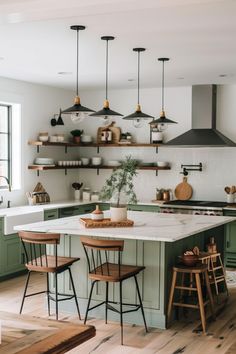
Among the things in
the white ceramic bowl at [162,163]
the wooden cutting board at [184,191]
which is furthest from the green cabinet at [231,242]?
the white ceramic bowl at [162,163]

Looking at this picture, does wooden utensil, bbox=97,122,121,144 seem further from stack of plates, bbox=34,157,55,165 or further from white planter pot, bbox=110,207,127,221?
white planter pot, bbox=110,207,127,221

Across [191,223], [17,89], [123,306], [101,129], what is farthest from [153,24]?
[101,129]

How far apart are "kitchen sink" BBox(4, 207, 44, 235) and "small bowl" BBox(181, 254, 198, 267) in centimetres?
262

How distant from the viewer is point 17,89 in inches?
321

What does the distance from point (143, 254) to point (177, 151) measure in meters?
4.00

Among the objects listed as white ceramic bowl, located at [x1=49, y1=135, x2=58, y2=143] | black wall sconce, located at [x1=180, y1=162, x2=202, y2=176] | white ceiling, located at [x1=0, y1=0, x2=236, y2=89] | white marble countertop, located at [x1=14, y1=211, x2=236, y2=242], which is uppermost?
white ceiling, located at [x1=0, y1=0, x2=236, y2=89]

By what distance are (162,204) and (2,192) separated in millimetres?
2461

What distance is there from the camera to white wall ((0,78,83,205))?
812 centimetres

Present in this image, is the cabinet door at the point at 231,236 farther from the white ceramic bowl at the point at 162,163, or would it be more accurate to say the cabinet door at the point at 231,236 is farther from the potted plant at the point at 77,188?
the potted plant at the point at 77,188

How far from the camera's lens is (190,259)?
5.21m

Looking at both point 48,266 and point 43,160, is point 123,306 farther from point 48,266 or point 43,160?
point 43,160

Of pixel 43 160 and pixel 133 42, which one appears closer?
pixel 133 42

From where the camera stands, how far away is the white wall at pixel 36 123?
26.6ft

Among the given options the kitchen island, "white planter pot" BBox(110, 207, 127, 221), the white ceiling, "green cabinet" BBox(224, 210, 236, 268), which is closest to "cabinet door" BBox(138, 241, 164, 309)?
the kitchen island
